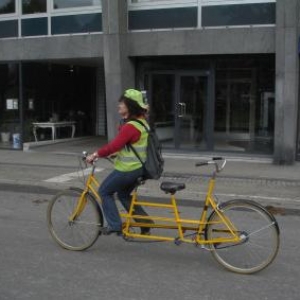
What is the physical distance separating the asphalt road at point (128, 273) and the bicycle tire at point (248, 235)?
0.36 feet

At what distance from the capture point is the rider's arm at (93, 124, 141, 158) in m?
5.66

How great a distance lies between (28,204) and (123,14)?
7322mm

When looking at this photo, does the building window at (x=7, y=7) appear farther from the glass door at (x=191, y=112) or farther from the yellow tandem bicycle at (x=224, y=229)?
the yellow tandem bicycle at (x=224, y=229)

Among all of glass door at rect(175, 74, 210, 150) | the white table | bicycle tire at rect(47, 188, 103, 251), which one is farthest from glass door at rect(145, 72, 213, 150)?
bicycle tire at rect(47, 188, 103, 251)

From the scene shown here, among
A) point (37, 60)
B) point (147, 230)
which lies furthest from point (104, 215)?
point (37, 60)

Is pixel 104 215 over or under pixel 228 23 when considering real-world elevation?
under

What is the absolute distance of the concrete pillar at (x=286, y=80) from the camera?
13.2 metres

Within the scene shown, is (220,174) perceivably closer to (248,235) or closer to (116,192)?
(116,192)

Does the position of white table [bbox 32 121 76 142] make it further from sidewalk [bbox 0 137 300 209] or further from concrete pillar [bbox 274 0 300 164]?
concrete pillar [bbox 274 0 300 164]

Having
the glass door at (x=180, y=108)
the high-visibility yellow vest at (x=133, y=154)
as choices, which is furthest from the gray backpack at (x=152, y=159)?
the glass door at (x=180, y=108)

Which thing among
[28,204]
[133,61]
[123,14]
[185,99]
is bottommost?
[28,204]

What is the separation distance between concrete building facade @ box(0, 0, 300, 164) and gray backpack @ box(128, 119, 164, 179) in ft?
27.3

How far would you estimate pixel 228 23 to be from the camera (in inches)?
558

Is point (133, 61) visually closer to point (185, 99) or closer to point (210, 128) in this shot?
point (185, 99)
